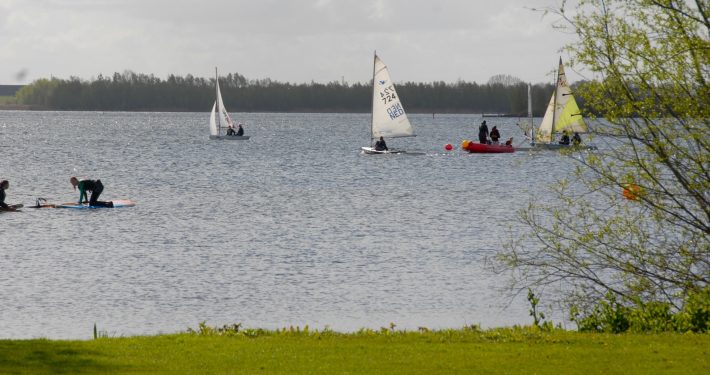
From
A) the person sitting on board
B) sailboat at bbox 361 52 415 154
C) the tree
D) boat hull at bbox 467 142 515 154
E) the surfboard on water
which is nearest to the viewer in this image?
the tree

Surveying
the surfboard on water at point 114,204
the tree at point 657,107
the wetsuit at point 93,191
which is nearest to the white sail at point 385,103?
the surfboard on water at point 114,204

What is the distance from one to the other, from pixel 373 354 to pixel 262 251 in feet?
73.1

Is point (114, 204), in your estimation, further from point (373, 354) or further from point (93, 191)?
point (373, 354)

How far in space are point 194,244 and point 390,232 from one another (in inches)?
298

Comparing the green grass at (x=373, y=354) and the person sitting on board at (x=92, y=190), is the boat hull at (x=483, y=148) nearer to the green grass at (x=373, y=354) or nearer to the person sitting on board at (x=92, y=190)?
the person sitting on board at (x=92, y=190)

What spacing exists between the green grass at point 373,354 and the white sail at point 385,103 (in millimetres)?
64806

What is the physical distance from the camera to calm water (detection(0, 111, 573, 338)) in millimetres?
26766

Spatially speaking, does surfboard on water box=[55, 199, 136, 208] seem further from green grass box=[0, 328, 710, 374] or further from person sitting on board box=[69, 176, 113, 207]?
green grass box=[0, 328, 710, 374]

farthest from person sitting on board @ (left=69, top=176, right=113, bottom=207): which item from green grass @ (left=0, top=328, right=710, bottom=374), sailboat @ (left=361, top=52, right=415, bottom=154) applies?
green grass @ (left=0, top=328, right=710, bottom=374)

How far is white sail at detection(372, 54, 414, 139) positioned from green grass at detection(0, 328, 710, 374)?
64.8 m

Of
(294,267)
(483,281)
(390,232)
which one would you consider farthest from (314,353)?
(390,232)

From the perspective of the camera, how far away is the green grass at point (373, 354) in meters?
15.2

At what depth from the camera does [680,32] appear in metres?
19.3

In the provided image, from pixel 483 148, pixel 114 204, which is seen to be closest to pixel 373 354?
pixel 114 204
